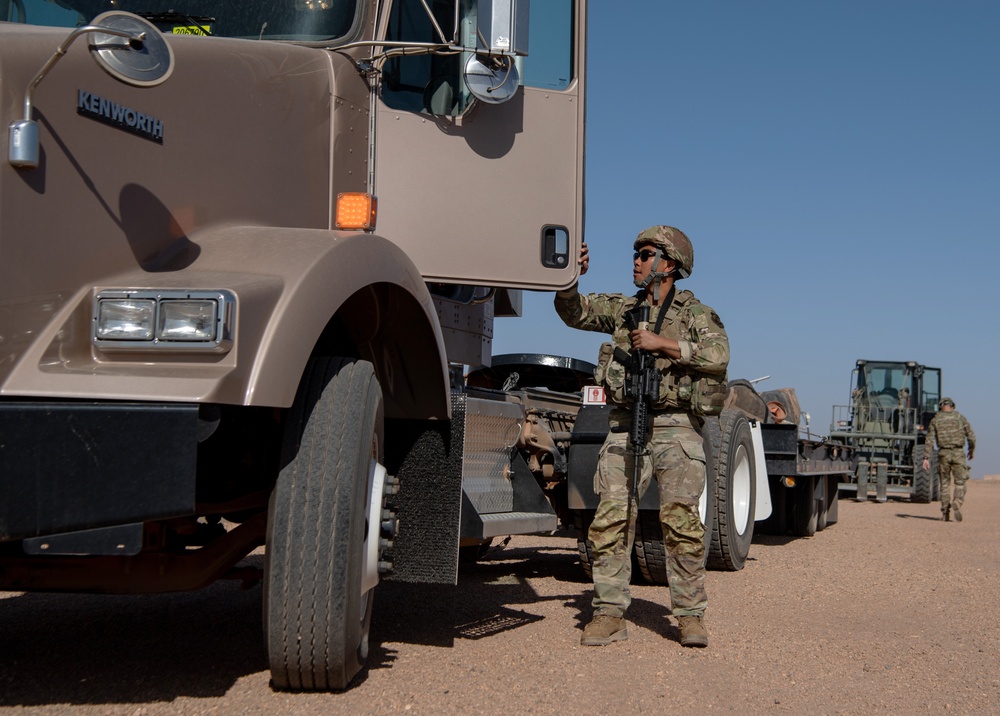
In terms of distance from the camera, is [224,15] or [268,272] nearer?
[268,272]

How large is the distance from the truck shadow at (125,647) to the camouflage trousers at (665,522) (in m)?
1.59

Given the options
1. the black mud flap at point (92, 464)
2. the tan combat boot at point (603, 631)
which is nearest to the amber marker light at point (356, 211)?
the black mud flap at point (92, 464)

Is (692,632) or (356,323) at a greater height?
(356,323)

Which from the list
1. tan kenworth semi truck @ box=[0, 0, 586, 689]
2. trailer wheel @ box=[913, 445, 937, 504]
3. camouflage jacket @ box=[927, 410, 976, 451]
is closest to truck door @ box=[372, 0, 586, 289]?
tan kenworth semi truck @ box=[0, 0, 586, 689]

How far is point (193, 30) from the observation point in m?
4.30

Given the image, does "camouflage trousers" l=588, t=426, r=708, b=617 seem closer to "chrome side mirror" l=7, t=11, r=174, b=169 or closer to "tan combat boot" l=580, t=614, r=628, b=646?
"tan combat boot" l=580, t=614, r=628, b=646

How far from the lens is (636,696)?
3.96 m

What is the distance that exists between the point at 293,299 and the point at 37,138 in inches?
31.1

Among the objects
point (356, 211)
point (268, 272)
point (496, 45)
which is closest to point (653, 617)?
point (356, 211)

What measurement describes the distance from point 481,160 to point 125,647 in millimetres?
2419

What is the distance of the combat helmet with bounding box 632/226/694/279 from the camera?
5402mm

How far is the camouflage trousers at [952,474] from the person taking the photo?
52.9ft

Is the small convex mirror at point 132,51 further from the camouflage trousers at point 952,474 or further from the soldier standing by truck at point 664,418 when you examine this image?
the camouflage trousers at point 952,474

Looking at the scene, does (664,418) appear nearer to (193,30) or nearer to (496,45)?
(496,45)
